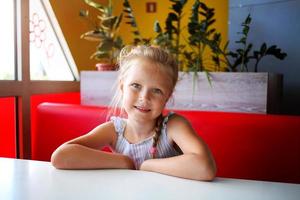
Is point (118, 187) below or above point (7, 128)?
above

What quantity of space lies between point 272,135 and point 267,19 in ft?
5.83

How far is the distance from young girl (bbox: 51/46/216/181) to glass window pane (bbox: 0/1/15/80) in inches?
46.7

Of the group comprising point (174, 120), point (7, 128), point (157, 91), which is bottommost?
point (7, 128)

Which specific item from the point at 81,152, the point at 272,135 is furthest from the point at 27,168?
the point at 272,135

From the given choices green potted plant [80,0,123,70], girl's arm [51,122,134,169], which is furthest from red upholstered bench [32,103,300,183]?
green potted plant [80,0,123,70]

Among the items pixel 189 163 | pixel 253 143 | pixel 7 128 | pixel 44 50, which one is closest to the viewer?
pixel 189 163

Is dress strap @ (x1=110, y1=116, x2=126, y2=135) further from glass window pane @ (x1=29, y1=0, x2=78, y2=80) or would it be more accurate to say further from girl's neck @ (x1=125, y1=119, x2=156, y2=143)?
glass window pane @ (x1=29, y1=0, x2=78, y2=80)

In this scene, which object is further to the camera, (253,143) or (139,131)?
(253,143)

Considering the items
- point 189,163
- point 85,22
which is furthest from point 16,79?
point 189,163

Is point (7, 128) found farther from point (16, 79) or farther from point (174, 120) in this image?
point (174, 120)

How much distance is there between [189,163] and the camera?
87cm

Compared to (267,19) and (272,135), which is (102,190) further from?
(267,19)

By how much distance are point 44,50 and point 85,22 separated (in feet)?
1.81

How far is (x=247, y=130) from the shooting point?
59.5 inches
